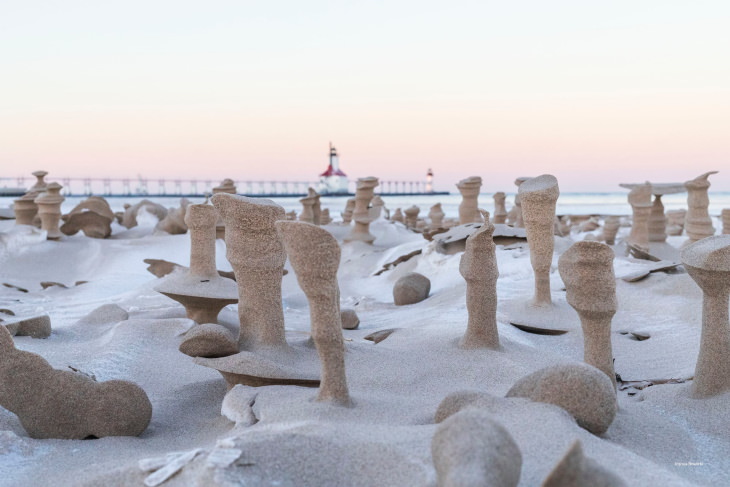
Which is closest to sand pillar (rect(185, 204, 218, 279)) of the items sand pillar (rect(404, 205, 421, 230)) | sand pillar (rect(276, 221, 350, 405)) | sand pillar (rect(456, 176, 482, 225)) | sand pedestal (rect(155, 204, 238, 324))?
sand pedestal (rect(155, 204, 238, 324))

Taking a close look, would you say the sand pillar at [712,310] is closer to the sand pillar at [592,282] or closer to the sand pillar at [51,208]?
the sand pillar at [592,282]

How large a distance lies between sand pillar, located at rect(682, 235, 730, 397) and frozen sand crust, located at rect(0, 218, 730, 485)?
0.16 m

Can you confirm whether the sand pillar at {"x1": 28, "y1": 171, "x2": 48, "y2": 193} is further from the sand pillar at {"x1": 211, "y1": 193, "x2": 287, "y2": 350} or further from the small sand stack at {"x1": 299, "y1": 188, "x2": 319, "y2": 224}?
the sand pillar at {"x1": 211, "y1": 193, "x2": 287, "y2": 350}

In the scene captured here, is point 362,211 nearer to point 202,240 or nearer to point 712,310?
point 202,240

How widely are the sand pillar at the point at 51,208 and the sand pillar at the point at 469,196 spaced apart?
710 cm

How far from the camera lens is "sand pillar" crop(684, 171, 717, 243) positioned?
33.3 feet

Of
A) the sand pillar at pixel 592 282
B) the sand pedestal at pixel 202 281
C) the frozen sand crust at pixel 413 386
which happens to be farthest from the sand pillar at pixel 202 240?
the sand pillar at pixel 592 282

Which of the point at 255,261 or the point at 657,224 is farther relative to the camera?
the point at 657,224

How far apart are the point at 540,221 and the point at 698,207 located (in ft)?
16.9

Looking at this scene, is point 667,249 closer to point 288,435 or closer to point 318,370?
point 318,370

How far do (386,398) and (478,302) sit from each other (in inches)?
61.5

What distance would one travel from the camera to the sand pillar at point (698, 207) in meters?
10.1

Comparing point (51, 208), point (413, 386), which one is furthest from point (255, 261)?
point (51, 208)

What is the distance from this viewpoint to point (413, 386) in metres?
4.17
